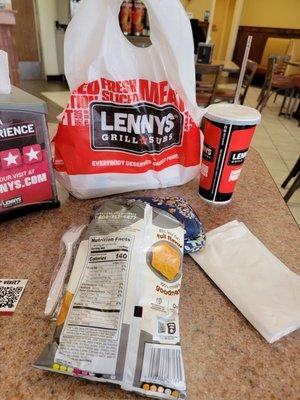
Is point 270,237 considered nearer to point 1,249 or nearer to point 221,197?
point 221,197

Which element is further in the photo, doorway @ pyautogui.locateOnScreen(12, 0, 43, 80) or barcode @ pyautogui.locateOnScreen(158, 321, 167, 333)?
doorway @ pyautogui.locateOnScreen(12, 0, 43, 80)

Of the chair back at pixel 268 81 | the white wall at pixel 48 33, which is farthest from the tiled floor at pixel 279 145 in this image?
the white wall at pixel 48 33

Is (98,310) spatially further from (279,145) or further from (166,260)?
(279,145)

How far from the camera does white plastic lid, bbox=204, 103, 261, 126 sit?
1.46 feet

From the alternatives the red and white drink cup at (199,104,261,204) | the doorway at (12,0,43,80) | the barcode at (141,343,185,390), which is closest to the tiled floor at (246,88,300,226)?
the red and white drink cup at (199,104,261,204)

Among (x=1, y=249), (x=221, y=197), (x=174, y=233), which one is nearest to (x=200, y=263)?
(x=174, y=233)

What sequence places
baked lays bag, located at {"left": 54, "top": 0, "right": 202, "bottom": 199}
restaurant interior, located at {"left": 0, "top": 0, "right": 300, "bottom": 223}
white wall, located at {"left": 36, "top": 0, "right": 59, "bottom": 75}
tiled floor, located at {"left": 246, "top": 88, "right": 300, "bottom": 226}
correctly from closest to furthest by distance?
baked lays bag, located at {"left": 54, "top": 0, "right": 202, "bottom": 199} < tiled floor, located at {"left": 246, "top": 88, "right": 300, "bottom": 226} < restaurant interior, located at {"left": 0, "top": 0, "right": 300, "bottom": 223} < white wall, located at {"left": 36, "top": 0, "right": 59, "bottom": 75}

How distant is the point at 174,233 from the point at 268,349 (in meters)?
0.16

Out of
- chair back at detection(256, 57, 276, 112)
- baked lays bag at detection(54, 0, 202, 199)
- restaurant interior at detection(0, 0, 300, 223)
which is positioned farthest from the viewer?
chair back at detection(256, 57, 276, 112)

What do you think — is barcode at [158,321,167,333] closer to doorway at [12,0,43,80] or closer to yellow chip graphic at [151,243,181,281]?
yellow chip graphic at [151,243,181,281]

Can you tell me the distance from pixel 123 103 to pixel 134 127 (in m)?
0.04

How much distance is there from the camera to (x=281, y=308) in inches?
12.5

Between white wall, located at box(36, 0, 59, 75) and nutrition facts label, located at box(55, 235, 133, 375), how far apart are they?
4747mm

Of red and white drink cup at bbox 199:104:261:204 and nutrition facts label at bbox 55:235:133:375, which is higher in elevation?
red and white drink cup at bbox 199:104:261:204
